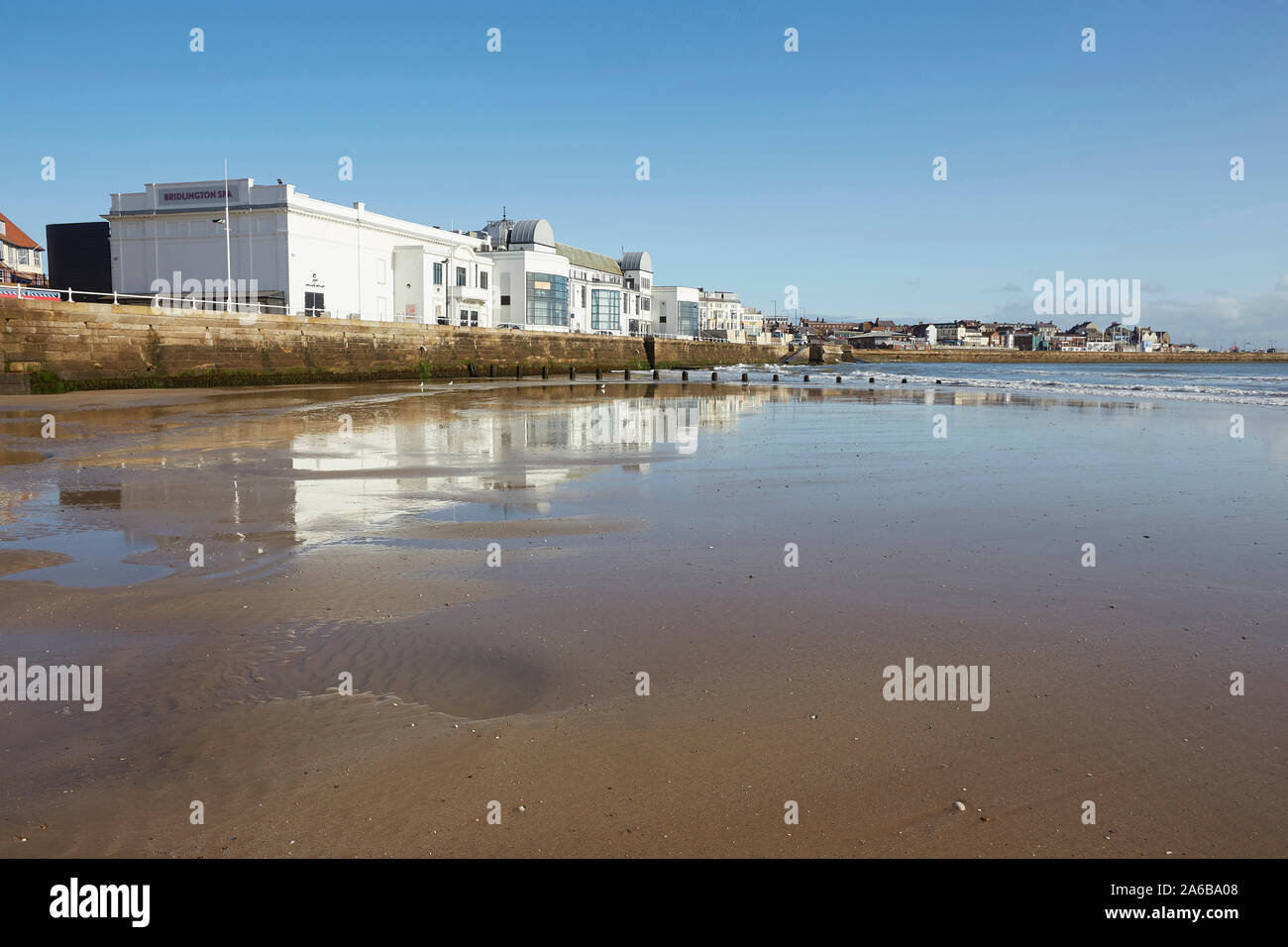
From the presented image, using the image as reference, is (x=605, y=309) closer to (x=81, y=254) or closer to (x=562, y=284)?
(x=562, y=284)

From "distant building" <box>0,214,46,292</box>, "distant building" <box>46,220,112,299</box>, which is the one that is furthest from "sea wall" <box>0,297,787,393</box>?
"distant building" <box>0,214,46,292</box>

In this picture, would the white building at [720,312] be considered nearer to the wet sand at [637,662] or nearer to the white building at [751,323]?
the white building at [751,323]

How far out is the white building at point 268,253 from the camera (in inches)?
1982

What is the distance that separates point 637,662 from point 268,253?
52279 mm

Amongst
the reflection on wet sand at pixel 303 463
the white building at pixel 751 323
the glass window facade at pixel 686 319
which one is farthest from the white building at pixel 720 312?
the reflection on wet sand at pixel 303 463

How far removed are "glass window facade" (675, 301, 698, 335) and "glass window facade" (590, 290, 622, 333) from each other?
810 inches

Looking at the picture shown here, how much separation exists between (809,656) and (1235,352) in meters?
230

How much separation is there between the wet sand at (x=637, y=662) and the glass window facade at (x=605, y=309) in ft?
269

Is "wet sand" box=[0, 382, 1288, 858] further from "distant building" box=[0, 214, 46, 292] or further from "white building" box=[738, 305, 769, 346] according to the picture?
"white building" box=[738, 305, 769, 346]

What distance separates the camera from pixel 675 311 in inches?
4584

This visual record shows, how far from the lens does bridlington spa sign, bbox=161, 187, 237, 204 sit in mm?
51156

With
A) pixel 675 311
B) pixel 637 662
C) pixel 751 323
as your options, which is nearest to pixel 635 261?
pixel 675 311

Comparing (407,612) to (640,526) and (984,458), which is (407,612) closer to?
(640,526)
